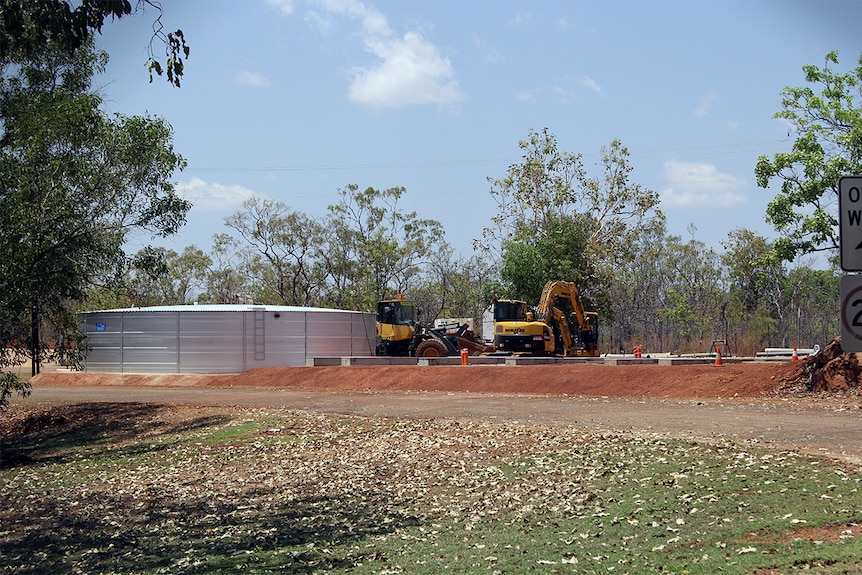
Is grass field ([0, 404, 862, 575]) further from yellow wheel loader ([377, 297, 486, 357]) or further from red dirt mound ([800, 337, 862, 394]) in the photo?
yellow wheel loader ([377, 297, 486, 357])

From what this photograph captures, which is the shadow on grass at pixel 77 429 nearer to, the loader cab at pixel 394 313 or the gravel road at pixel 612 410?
the gravel road at pixel 612 410

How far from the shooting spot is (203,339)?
39688mm

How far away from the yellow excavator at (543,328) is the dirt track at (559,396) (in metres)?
4.51

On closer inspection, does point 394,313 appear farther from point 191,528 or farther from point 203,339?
point 191,528

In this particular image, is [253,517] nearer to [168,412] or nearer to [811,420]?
[811,420]

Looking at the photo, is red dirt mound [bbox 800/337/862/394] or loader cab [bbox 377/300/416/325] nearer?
red dirt mound [bbox 800/337/862/394]

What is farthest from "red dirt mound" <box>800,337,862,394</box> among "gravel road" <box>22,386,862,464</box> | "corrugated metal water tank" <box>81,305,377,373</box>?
"corrugated metal water tank" <box>81,305,377,373</box>

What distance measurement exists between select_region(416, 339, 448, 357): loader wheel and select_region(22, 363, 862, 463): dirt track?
7286 millimetres

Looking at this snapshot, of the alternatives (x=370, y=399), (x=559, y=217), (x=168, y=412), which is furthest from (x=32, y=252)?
(x=559, y=217)

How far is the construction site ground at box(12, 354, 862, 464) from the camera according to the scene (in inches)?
693

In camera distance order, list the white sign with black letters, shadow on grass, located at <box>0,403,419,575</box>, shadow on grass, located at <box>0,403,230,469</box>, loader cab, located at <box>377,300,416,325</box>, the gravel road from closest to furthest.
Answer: the white sign with black letters → shadow on grass, located at <box>0,403,419,575</box> → the gravel road → shadow on grass, located at <box>0,403,230,469</box> → loader cab, located at <box>377,300,416,325</box>

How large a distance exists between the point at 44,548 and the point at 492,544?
20.1ft

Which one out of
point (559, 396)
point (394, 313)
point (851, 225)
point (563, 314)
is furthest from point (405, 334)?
point (851, 225)

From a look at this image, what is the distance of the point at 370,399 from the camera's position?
89.3ft
